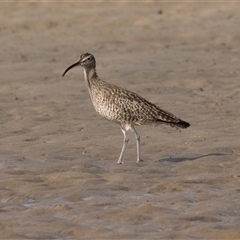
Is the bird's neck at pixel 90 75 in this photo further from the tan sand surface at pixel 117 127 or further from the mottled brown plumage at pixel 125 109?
the tan sand surface at pixel 117 127

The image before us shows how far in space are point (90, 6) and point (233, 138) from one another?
14541mm

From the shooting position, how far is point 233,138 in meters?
13.5

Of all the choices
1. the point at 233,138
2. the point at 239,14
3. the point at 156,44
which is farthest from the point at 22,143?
the point at 239,14

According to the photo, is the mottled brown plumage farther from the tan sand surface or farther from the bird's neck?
the tan sand surface

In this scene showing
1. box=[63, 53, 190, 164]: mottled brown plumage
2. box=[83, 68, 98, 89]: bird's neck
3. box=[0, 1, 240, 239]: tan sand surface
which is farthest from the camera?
box=[83, 68, 98, 89]: bird's neck

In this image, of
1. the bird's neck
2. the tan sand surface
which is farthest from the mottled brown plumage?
the tan sand surface

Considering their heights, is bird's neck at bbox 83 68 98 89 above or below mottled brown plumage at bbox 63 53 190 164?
above

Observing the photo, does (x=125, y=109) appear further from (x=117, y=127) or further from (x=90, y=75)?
(x=117, y=127)

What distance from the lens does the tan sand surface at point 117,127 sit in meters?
9.52

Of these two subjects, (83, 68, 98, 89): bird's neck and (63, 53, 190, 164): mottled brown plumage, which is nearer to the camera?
(63, 53, 190, 164): mottled brown plumage

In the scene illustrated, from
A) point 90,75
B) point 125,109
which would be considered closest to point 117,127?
point 90,75

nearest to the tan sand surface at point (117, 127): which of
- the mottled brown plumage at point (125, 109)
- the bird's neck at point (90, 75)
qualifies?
the mottled brown plumage at point (125, 109)

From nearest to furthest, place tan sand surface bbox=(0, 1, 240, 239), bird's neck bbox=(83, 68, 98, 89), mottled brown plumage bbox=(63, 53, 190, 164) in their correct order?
tan sand surface bbox=(0, 1, 240, 239), mottled brown plumage bbox=(63, 53, 190, 164), bird's neck bbox=(83, 68, 98, 89)

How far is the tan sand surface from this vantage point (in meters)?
9.52
